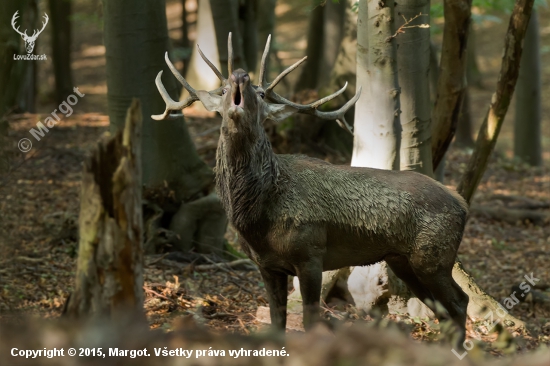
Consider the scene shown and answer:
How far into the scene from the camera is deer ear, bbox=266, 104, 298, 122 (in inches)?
230

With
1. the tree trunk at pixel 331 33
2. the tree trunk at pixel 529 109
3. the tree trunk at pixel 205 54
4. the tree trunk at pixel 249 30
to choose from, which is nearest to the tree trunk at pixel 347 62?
the tree trunk at pixel 249 30

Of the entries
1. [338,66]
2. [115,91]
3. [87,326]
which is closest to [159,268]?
[115,91]

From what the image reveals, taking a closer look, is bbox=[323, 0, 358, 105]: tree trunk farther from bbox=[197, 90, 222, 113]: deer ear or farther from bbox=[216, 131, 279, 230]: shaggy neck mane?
bbox=[216, 131, 279, 230]: shaggy neck mane

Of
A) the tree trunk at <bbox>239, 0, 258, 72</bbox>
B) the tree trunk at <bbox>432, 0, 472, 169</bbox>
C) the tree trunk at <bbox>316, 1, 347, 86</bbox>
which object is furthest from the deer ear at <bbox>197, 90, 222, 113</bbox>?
the tree trunk at <bbox>316, 1, 347, 86</bbox>

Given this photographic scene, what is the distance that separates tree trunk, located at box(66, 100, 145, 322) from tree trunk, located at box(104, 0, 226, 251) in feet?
15.3

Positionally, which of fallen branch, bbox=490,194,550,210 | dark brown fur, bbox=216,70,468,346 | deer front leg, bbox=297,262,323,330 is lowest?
fallen branch, bbox=490,194,550,210

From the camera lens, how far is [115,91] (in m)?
8.62

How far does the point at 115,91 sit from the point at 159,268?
2395 millimetres

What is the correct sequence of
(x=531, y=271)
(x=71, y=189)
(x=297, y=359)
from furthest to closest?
(x=71, y=189) → (x=531, y=271) → (x=297, y=359)

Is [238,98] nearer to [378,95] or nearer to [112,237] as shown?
[112,237]

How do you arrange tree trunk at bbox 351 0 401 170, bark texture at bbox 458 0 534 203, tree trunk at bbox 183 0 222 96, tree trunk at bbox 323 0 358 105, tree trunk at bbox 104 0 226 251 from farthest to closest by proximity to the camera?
tree trunk at bbox 183 0 222 96 → tree trunk at bbox 323 0 358 105 → tree trunk at bbox 104 0 226 251 → bark texture at bbox 458 0 534 203 → tree trunk at bbox 351 0 401 170

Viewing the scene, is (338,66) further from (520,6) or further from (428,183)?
(428,183)

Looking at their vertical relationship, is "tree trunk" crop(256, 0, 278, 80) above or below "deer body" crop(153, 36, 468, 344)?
above

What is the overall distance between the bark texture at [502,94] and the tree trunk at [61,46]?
12.6 m
